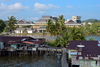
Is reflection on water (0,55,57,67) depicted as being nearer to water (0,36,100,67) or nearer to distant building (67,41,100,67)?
water (0,36,100,67)

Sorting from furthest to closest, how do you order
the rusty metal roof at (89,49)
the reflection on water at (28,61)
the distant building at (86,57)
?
the reflection on water at (28,61) → the rusty metal roof at (89,49) → the distant building at (86,57)

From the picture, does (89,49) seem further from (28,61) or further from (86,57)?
(28,61)

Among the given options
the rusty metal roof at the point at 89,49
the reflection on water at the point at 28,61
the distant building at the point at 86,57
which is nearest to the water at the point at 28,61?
the reflection on water at the point at 28,61

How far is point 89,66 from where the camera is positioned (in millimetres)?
17500

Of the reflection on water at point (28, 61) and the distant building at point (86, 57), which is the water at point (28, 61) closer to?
the reflection on water at point (28, 61)

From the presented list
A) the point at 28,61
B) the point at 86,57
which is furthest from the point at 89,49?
the point at 28,61

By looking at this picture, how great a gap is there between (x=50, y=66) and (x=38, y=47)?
804 cm

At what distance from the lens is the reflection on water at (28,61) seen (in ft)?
80.7

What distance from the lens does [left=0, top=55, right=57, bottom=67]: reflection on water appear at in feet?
80.7

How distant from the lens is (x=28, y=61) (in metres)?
27.1

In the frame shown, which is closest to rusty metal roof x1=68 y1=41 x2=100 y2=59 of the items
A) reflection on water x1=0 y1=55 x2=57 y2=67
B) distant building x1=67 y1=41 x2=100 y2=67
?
distant building x1=67 y1=41 x2=100 y2=67

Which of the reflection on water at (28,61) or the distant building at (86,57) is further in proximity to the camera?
the reflection on water at (28,61)

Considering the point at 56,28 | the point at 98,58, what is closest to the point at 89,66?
the point at 98,58

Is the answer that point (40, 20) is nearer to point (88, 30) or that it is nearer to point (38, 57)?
point (88, 30)
